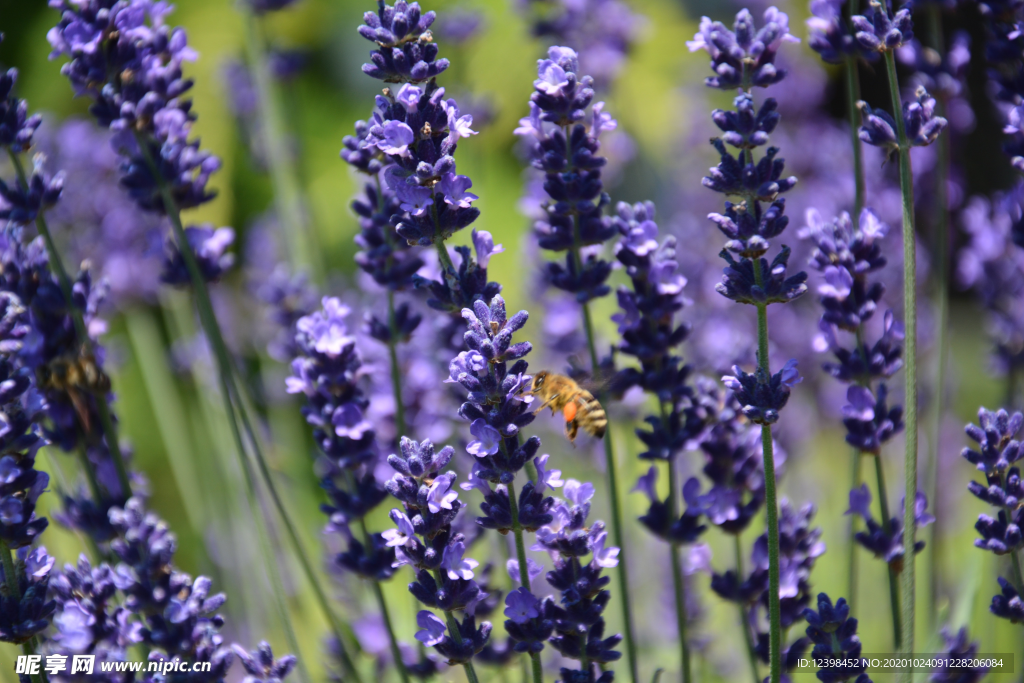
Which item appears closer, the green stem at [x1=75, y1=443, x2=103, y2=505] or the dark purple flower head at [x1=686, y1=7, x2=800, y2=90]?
the dark purple flower head at [x1=686, y1=7, x2=800, y2=90]

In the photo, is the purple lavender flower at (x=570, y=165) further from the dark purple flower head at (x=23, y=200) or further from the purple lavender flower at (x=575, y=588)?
the dark purple flower head at (x=23, y=200)

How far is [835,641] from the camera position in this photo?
973mm

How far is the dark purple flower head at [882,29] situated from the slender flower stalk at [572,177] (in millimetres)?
314

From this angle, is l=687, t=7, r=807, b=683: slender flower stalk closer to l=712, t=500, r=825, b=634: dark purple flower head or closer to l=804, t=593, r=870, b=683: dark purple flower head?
l=804, t=593, r=870, b=683: dark purple flower head

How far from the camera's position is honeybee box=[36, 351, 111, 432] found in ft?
3.95

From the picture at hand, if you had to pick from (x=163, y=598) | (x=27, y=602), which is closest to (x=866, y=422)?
(x=163, y=598)

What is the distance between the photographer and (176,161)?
1.23 meters

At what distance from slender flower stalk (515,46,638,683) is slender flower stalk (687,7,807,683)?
16 cm

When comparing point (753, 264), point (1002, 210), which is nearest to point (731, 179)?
point (753, 264)

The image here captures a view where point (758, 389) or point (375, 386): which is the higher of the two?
point (758, 389)

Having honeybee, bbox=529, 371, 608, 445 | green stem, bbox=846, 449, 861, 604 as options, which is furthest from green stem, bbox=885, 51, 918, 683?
honeybee, bbox=529, 371, 608, 445

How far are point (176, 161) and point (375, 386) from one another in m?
0.53

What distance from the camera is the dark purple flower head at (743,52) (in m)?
0.96

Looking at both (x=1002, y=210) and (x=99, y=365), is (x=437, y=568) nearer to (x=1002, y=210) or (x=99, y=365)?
(x=99, y=365)
